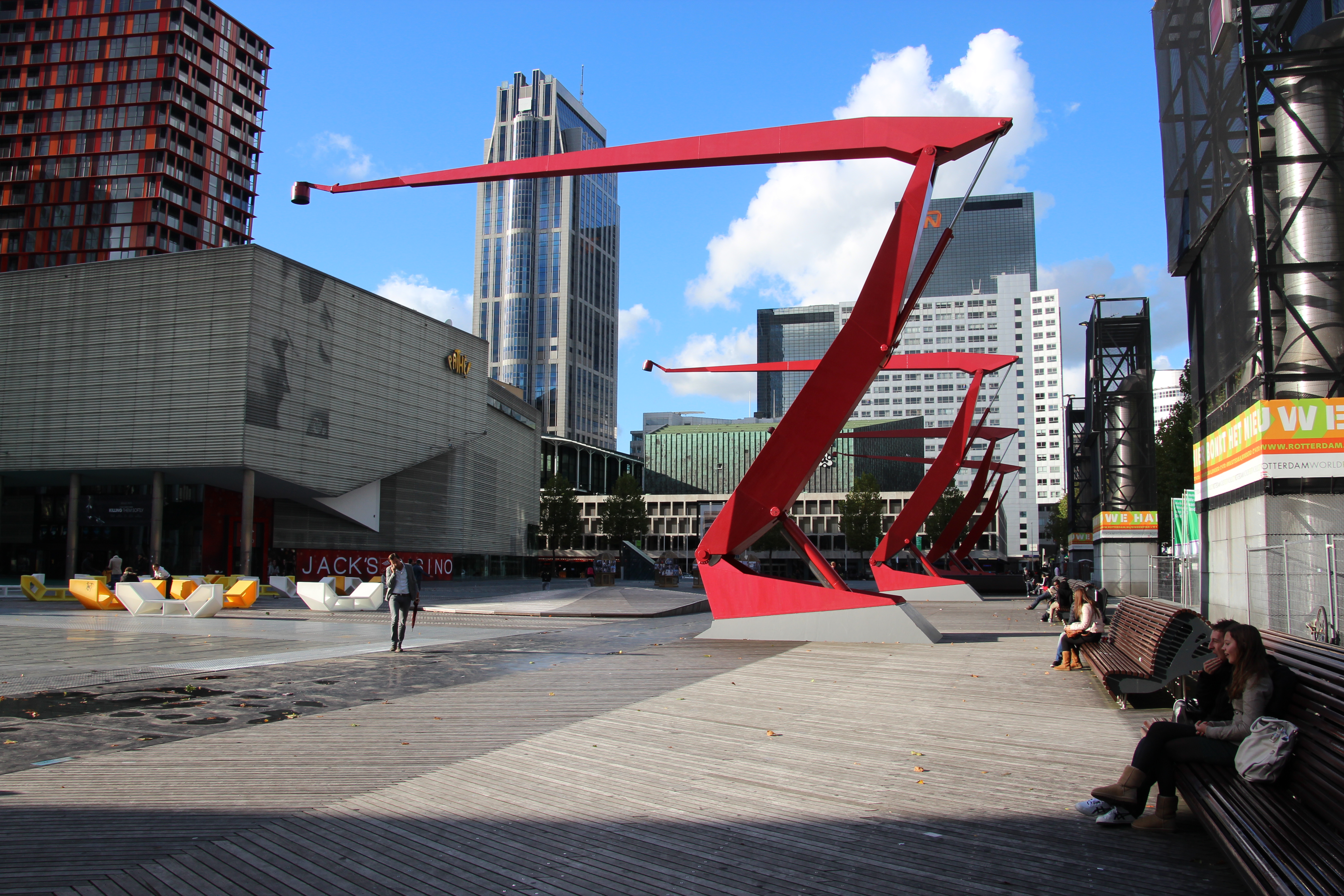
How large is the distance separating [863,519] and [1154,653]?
7185 centimetres

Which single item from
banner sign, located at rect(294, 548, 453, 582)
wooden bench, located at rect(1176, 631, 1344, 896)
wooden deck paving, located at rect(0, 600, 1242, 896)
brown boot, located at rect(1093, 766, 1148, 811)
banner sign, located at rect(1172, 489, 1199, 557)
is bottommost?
banner sign, located at rect(294, 548, 453, 582)

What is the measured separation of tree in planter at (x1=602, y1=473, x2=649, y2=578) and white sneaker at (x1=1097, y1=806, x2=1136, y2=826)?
72192mm

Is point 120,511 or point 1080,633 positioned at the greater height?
point 120,511

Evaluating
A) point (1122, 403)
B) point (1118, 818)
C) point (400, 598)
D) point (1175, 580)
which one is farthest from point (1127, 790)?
point (1122, 403)

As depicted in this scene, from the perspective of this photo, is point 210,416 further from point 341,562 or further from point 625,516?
point 625,516

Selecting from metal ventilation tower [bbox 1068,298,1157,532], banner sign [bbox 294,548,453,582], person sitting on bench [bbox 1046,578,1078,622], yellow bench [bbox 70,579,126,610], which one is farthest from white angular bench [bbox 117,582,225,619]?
metal ventilation tower [bbox 1068,298,1157,532]

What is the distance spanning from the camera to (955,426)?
28.6 meters

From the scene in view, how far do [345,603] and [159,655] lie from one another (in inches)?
500

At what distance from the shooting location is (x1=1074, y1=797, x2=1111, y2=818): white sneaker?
4.84 m

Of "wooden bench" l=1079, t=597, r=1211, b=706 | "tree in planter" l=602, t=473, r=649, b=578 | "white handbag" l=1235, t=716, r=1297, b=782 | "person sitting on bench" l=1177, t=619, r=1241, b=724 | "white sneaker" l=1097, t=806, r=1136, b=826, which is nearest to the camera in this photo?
"white handbag" l=1235, t=716, r=1297, b=782

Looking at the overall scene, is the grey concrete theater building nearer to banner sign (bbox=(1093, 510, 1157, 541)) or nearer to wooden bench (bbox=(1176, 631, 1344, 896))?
banner sign (bbox=(1093, 510, 1157, 541))

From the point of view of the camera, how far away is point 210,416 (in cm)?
4350

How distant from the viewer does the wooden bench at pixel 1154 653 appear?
7.47 metres

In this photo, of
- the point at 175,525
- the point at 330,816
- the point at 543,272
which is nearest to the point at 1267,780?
the point at 330,816
